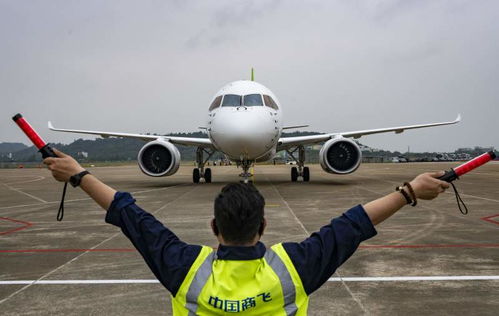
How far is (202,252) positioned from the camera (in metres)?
1.60

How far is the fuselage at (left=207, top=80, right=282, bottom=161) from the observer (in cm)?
1239

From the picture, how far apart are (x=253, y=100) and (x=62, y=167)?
12.0m

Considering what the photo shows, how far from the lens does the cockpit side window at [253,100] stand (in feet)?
44.0

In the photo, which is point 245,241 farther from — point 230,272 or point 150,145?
point 150,145

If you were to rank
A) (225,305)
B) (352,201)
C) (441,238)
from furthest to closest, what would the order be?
1. (352,201)
2. (441,238)
3. (225,305)

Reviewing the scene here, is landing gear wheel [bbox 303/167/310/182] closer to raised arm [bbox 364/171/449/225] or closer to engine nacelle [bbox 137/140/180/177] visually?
engine nacelle [bbox 137/140/180/177]

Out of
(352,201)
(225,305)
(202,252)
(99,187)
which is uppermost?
(99,187)

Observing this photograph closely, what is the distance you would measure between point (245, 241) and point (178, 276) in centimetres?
27

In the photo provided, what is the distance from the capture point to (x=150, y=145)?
16.7m

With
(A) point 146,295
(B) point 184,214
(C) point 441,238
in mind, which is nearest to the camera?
(A) point 146,295

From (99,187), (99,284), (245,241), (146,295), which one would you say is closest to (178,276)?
(245,241)

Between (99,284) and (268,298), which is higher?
(268,298)

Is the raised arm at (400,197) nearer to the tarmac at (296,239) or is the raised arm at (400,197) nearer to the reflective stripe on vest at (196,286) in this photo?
the reflective stripe on vest at (196,286)

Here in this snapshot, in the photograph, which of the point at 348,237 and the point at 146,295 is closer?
the point at 348,237
